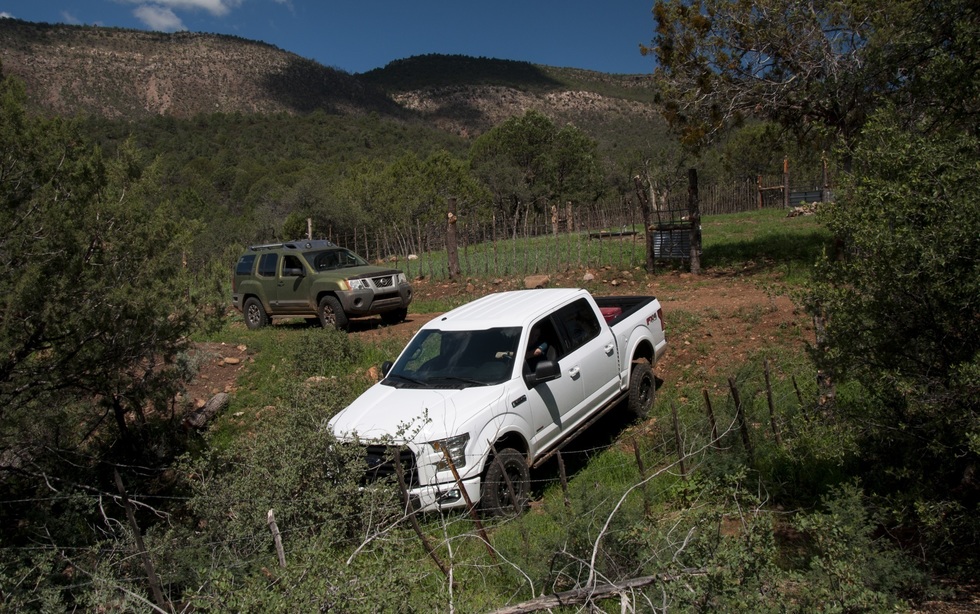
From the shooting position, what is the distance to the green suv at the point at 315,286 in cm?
1384

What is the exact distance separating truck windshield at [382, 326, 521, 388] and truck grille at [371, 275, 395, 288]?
22.3 feet

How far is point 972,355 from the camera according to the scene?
4188 millimetres

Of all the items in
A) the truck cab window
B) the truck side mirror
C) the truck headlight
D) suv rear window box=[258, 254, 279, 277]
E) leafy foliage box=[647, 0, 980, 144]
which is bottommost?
the truck headlight

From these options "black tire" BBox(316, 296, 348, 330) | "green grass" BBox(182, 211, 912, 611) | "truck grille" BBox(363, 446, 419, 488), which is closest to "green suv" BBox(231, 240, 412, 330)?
"black tire" BBox(316, 296, 348, 330)

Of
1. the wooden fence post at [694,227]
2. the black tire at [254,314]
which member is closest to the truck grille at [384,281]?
the black tire at [254,314]

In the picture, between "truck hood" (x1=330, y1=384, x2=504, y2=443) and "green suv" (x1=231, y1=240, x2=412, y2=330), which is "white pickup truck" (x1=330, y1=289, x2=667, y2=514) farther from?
"green suv" (x1=231, y1=240, x2=412, y2=330)

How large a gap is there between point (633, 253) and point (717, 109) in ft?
13.7

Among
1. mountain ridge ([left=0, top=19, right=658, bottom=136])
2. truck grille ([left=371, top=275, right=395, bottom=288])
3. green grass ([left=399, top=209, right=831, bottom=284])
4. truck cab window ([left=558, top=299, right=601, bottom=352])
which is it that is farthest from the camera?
mountain ridge ([left=0, top=19, right=658, bottom=136])

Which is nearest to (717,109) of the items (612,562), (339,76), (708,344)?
(708,344)

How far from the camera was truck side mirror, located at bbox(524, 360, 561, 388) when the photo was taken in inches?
247

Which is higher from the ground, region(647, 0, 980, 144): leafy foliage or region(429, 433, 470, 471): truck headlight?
region(647, 0, 980, 144): leafy foliage

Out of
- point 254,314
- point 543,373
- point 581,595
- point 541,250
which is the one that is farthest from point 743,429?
point 541,250

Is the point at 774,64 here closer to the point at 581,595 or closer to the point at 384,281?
the point at 384,281

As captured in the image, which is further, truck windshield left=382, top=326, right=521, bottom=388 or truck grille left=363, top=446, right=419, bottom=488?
truck windshield left=382, top=326, right=521, bottom=388
